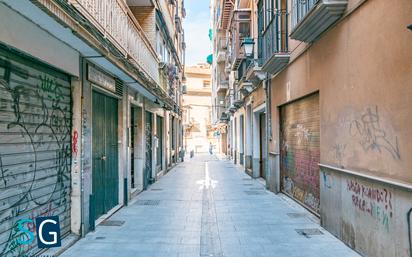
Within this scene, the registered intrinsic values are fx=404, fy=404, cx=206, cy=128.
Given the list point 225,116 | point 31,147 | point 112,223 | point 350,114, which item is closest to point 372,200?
point 350,114

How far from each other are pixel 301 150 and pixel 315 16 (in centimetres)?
417

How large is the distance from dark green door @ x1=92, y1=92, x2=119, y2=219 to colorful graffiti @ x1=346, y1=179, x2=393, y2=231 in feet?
16.4

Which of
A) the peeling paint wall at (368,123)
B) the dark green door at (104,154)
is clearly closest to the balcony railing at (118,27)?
the dark green door at (104,154)

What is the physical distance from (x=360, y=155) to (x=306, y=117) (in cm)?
376

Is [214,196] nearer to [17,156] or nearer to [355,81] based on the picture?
[355,81]

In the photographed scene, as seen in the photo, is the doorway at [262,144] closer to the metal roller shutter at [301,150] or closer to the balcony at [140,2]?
the metal roller shutter at [301,150]

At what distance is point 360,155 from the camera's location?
6.17 metres

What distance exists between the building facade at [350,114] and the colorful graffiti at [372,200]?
0.01 meters

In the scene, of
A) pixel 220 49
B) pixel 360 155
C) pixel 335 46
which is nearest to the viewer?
pixel 360 155

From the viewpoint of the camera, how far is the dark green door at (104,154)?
28.7 feet

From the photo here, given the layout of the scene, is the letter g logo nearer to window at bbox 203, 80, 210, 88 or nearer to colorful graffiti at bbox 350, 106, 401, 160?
colorful graffiti at bbox 350, 106, 401, 160

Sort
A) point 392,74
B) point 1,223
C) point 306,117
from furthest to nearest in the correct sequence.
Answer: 1. point 306,117
2. point 392,74
3. point 1,223

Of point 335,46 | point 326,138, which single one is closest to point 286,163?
point 326,138

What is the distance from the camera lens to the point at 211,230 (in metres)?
8.00
